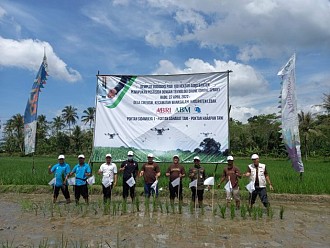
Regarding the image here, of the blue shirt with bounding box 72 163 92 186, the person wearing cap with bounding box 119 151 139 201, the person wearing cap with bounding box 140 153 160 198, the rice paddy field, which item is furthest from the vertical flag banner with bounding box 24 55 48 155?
the person wearing cap with bounding box 140 153 160 198

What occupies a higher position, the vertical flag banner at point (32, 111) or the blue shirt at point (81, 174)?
the vertical flag banner at point (32, 111)

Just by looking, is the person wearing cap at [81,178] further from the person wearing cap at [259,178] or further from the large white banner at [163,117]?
the person wearing cap at [259,178]

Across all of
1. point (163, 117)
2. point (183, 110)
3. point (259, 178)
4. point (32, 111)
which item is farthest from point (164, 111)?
point (259, 178)

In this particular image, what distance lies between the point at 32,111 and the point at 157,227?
904 cm

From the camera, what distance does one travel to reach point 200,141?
13.2m

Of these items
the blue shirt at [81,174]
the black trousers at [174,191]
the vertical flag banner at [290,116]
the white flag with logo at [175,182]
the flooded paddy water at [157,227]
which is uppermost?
the vertical flag banner at [290,116]

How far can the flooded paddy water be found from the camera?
5.96 meters

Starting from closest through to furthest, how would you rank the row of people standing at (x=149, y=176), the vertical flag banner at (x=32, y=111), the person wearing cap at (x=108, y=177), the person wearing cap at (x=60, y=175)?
the row of people standing at (x=149, y=176) < the person wearing cap at (x=108, y=177) < the person wearing cap at (x=60, y=175) < the vertical flag banner at (x=32, y=111)

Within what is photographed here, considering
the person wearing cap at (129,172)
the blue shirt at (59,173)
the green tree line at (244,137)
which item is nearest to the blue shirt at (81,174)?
the blue shirt at (59,173)

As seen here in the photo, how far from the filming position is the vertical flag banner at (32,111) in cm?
1387

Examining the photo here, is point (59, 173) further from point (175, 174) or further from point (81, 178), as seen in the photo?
point (175, 174)

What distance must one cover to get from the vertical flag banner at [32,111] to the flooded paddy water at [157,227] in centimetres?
431

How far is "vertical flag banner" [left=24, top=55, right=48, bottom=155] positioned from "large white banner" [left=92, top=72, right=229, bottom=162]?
2.37 metres


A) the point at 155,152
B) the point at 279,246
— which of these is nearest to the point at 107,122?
the point at 155,152
